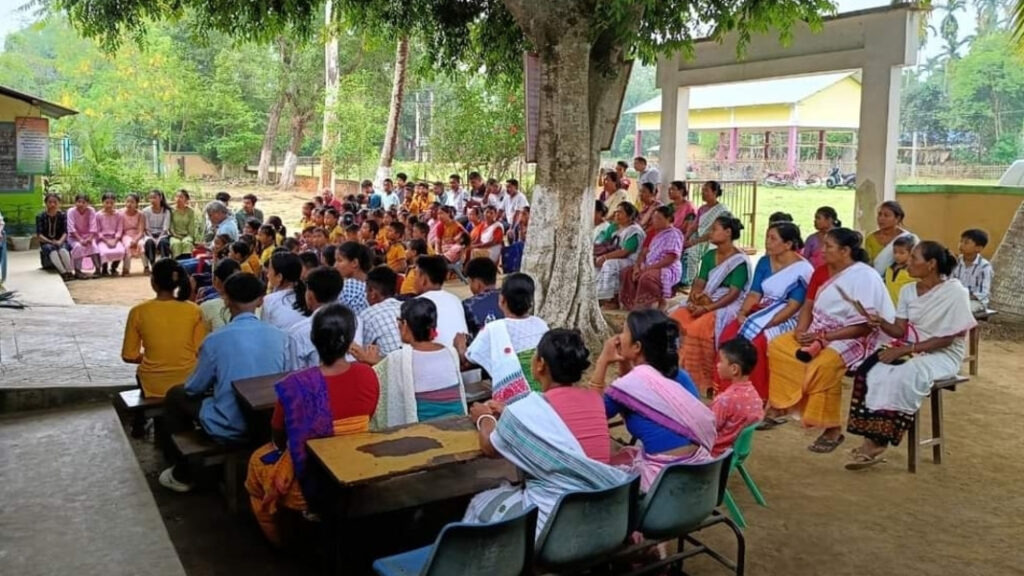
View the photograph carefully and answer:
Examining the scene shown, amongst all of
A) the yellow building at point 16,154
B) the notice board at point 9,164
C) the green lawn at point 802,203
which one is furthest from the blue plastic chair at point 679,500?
the green lawn at point 802,203

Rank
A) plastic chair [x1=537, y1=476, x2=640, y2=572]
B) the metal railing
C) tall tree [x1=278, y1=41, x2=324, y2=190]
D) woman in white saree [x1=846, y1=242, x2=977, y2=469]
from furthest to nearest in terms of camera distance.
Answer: tall tree [x1=278, y1=41, x2=324, y2=190] < the metal railing < woman in white saree [x1=846, y1=242, x2=977, y2=469] < plastic chair [x1=537, y1=476, x2=640, y2=572]

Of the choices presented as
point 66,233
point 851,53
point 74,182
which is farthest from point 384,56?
point 851,53

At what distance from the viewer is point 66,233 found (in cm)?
1216

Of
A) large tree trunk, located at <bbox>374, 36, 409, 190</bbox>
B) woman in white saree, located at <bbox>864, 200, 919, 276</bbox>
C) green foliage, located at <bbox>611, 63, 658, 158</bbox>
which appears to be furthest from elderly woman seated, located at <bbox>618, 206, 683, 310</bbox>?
green foliage, located at <bbox>611, 63, 658, 158</bbox>

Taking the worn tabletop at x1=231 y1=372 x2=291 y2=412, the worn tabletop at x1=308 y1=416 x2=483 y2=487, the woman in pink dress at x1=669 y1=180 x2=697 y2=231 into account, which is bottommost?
the worn tabletop at x1=308 y1=416 x2=483 y2=487

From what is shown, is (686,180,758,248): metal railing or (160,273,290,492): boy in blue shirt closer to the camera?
(160,273,290,492): boy in blue shirt

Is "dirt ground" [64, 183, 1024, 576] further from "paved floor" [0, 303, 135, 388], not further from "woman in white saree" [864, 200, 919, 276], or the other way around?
"paved floor" [0, 303, 135, 388]

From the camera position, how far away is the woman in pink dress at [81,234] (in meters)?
12.1

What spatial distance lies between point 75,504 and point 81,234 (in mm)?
9618

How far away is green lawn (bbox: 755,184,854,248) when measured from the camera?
781 inches

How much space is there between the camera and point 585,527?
8.98 feet

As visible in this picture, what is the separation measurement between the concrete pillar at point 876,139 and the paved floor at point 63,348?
8021mm

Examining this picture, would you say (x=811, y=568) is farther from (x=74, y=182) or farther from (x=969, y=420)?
(x=74, y=182)

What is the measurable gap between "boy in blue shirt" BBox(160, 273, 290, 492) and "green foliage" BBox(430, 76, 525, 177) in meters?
A: 13.7
